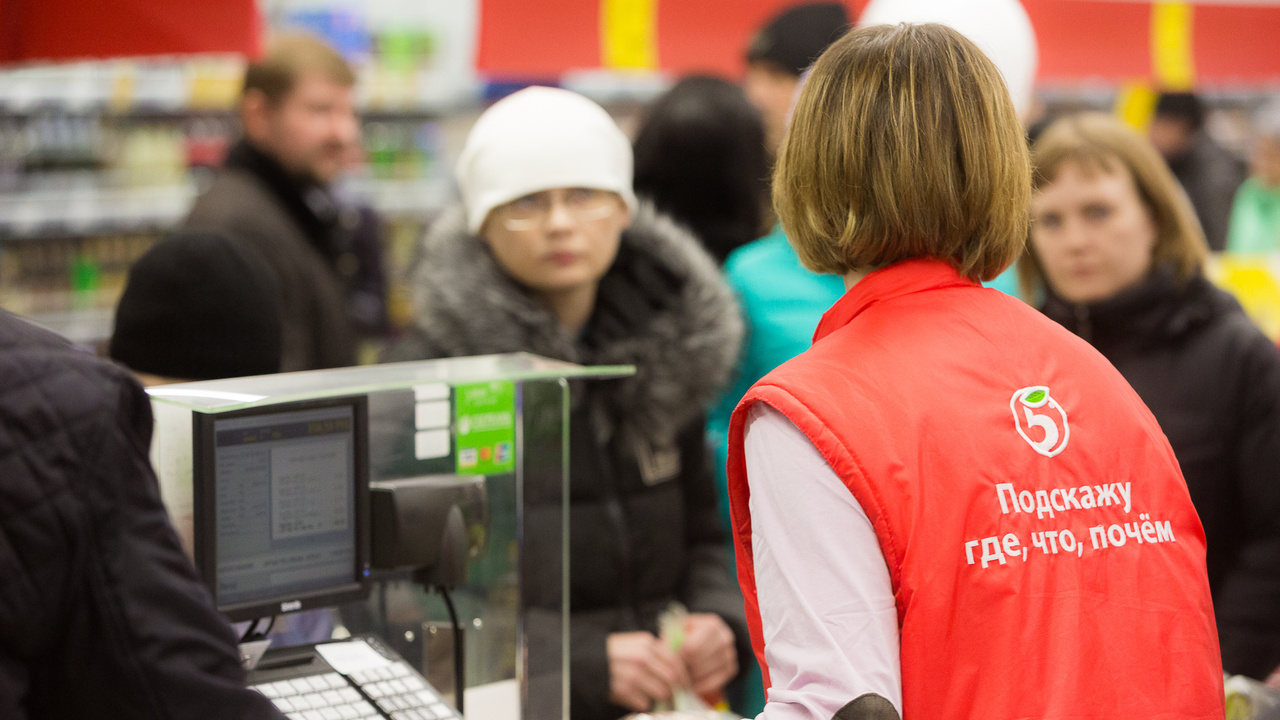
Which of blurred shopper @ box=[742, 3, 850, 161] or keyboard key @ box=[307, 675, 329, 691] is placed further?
blurred shopper @ box=[742, 3, 850, 161]

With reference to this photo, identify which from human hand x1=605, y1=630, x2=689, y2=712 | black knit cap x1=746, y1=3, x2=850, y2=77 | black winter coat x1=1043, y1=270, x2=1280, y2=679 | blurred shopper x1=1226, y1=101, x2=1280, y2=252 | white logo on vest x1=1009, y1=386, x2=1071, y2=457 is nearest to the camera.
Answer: white logo on vest x1=1009, y1=386, x2=1071, y2=457

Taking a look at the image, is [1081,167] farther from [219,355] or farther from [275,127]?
[275,127]

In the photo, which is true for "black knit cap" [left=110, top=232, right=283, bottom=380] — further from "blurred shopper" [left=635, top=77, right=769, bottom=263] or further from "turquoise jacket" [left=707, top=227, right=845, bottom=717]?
"blurred shopper" [left=635, top=77, right=769, bottom=263]

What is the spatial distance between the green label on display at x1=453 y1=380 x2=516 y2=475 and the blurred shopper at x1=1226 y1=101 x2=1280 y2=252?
525 cm

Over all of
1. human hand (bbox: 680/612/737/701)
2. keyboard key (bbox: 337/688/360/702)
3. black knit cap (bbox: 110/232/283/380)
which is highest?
black knit cap (bbox: 110/232/283/380)

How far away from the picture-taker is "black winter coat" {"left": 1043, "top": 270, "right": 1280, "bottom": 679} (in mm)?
2209

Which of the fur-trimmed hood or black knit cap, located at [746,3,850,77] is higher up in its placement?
black knit cap, located at [746,3,850,77]

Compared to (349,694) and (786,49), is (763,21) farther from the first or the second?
(349,694)

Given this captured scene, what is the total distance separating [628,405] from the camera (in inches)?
82.7

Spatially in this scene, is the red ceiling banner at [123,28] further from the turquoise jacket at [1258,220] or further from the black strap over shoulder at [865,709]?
the turquoise jacket at [1258,220]

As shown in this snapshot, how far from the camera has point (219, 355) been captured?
1.80 meters

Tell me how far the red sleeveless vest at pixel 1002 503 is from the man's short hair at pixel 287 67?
2.82 meters

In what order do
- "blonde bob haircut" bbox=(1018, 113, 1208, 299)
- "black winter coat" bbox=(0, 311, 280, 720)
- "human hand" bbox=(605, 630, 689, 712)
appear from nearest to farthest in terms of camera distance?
1. "black winter coat" bbox=(0, 311, 280, 720)
2. "human hand" bbox=(605, 630, 689, 712)
3. "blonde bob haircut" bbox=(1018, 113, 1208, 299)

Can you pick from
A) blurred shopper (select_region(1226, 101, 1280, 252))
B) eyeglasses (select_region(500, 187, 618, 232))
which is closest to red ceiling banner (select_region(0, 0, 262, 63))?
eyeglasses (select_region(500, 187, 618, 232))
